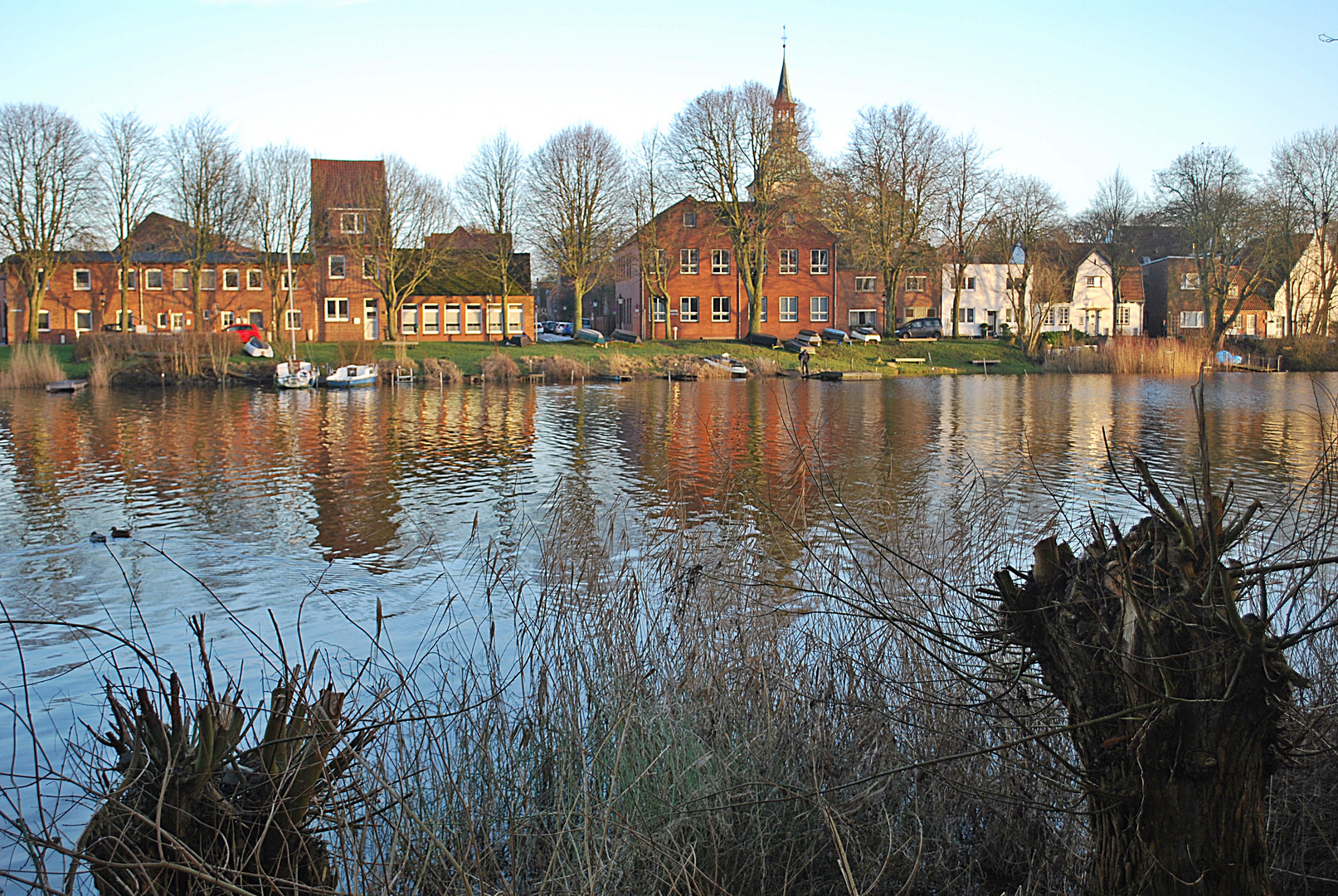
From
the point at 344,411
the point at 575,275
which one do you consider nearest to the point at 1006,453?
the point at 344,411

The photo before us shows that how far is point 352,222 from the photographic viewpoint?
61.6 metres

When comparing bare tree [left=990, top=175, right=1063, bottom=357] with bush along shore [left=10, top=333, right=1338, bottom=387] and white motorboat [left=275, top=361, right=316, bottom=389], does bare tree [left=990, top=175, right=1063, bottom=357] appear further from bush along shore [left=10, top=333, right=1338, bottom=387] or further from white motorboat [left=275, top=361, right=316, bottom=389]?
white motorboat [left=275, top=361, right=316, bottom=389]

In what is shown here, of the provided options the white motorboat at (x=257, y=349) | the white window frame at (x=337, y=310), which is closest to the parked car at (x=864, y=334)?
the white window frame at (x=337, y=310)

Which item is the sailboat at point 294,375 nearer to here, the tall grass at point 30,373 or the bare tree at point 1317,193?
the tall grass at point 30,373

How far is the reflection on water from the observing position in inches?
383

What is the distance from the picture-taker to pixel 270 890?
3.49 m

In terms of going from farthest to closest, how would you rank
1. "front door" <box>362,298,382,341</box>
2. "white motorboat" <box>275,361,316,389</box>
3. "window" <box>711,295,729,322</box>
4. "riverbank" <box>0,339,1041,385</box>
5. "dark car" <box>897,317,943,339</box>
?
"window" <box>711,295,729,322</box>
"dark car" <box>897,317,943,339</box>
"front door" <box>362,298,382,341</box>
"riverbank" <box>0,339,1041,385</box>
"white motorboat" <box>275,361,316,389</box>

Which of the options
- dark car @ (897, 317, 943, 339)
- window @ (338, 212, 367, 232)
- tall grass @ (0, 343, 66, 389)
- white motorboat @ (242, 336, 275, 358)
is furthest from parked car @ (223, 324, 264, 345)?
dark car @ (897, 317, 943, 339)

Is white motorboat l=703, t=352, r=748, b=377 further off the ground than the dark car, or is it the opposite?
the dark car

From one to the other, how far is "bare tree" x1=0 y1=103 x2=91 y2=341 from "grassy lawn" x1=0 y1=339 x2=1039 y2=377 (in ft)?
18.1

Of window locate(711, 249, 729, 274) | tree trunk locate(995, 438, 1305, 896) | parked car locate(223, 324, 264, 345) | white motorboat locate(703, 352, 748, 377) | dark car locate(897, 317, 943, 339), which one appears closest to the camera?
tree trunk locate(995, 438, 1305, 896)

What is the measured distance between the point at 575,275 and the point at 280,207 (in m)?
16.8

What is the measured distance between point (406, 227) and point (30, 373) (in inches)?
930

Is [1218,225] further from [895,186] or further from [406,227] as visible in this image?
[406,227]
